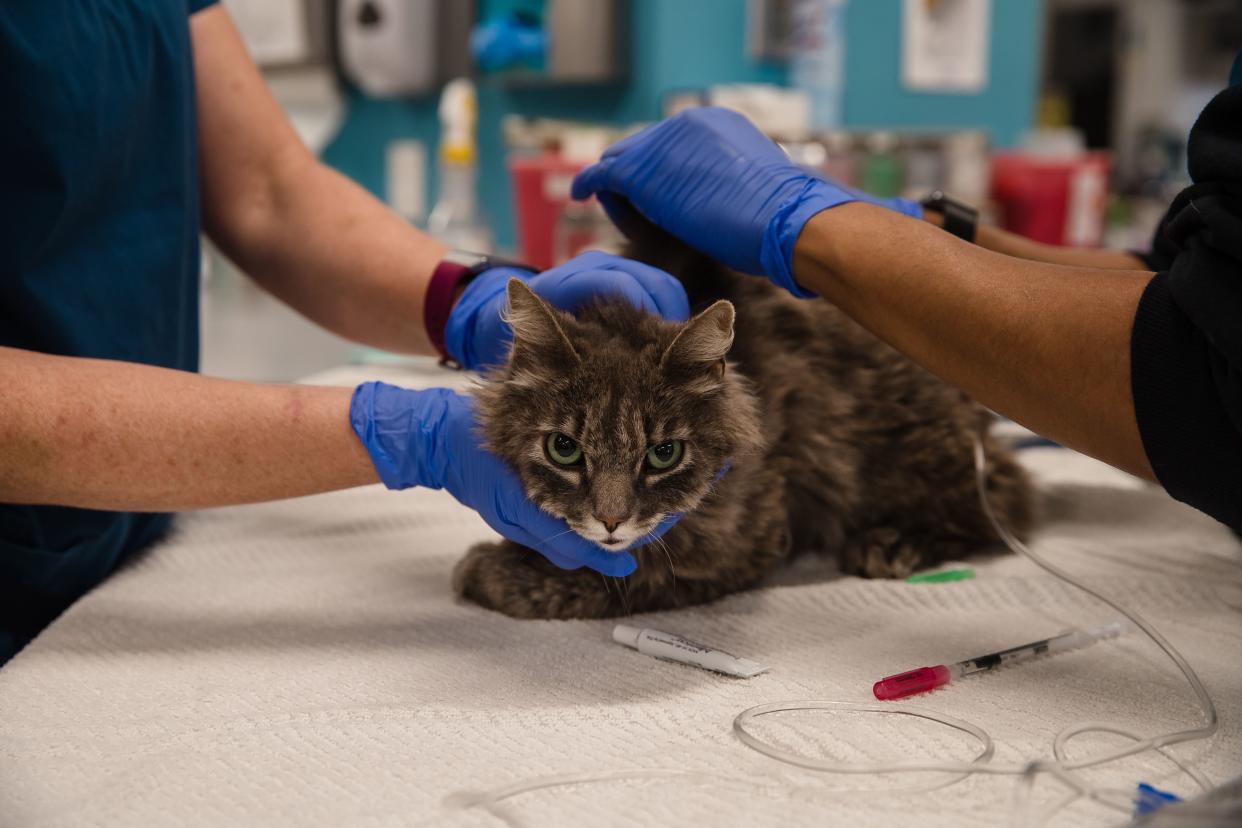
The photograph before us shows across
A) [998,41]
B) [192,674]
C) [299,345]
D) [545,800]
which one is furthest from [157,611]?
[998,41]

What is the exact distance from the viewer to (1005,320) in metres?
1.18

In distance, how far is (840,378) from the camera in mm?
1781

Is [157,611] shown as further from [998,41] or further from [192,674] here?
[998,41]

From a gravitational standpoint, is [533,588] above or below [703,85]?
below

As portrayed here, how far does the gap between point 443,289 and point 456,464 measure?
1.56 feet

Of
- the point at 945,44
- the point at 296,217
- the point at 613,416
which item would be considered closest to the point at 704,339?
the point at 613,416

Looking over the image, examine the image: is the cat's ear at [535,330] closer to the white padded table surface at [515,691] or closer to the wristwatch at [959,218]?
the white padded table surface at [515,691]

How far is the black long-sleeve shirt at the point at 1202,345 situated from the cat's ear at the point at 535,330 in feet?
2.22

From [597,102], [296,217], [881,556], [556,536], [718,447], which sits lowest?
[881,556]

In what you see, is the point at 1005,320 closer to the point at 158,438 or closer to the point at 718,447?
the point at 718,447

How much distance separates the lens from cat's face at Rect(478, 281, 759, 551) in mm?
1282

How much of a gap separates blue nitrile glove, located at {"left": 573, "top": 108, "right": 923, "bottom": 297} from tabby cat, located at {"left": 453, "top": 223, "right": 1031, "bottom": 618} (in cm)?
11

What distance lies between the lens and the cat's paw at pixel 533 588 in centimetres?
150

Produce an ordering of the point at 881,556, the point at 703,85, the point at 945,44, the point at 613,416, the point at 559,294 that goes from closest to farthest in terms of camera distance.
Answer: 1. the point at 613,416
2. the point at 559,294
3. the point at 881,556
4. the point at 703,85
5. the point at 945,44
